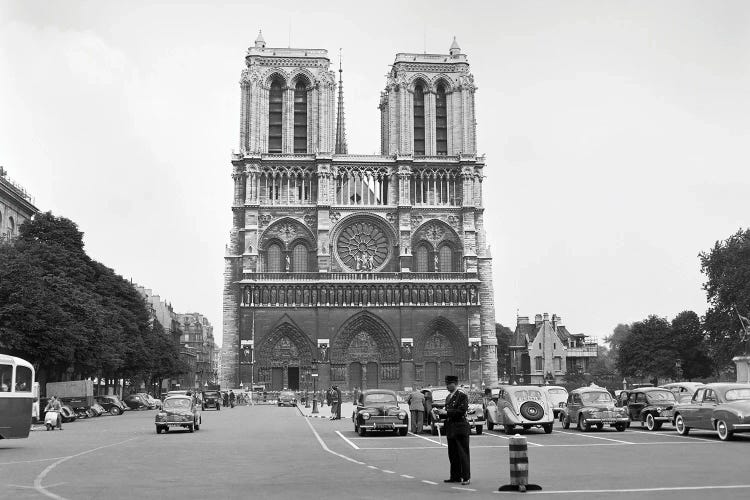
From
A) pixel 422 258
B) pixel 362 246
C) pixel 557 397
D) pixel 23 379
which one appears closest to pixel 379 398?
pixel 23 379

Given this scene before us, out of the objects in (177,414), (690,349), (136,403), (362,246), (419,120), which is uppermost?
(419,120)

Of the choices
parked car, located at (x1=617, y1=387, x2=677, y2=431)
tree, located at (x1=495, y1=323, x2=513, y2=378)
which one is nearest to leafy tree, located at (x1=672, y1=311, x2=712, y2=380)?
tree, located at (x1=495, y1=323, x2=513, y2=378)

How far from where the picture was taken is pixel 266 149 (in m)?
84.5

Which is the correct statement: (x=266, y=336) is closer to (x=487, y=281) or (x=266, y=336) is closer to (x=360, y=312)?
(x=360, y=312)

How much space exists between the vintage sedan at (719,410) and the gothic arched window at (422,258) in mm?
57519

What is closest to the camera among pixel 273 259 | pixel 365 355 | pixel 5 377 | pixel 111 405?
pixel 5 377

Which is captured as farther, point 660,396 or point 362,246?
point 362,246

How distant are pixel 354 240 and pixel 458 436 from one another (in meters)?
69.6

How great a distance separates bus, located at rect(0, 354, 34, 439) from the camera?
2512 centimetres

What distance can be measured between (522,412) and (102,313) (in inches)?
1325

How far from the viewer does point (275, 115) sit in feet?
284

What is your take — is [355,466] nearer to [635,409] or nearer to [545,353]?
[635,409]

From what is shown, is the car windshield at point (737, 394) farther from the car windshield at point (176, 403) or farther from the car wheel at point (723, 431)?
the car windshield at point (176, 403)

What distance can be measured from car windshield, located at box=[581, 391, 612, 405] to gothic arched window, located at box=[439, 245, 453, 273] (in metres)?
54.5
